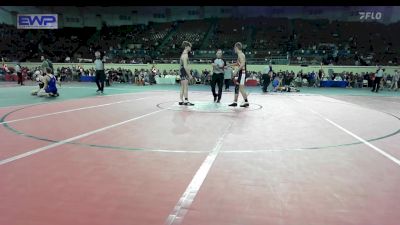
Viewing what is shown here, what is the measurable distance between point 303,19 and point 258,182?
35225 millimetres

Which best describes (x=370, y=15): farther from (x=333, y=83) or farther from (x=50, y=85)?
(x=50, y=85)

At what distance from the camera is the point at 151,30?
1437 inches

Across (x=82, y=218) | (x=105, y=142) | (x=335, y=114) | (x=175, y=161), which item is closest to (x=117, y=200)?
(x=82, y=218)

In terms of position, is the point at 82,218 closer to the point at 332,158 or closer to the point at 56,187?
the point at 56,187

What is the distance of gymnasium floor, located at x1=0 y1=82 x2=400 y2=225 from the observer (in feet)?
8.52

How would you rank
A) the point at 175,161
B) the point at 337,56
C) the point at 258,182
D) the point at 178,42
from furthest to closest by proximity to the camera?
1. the point at 178,42
2. the point at 337,56
3. the point at 175,161
4. the point at 258,182

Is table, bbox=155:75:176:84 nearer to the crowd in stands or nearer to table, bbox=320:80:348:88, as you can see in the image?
the crowd in stands

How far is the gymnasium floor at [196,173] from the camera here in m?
2.60

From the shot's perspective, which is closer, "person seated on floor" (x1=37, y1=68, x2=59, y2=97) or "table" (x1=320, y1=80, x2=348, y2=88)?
"person seated on floor" (x1=37, y1=68, x2=59, y2=97)

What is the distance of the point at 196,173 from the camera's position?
3521 millimetres

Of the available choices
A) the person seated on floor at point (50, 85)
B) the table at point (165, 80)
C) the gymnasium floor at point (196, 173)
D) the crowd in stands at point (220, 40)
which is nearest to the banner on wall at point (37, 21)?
the crowd in stands at point (220, 40)

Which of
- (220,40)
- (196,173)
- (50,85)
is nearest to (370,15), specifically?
(220,40)

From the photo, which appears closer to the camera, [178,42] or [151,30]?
[178,42]

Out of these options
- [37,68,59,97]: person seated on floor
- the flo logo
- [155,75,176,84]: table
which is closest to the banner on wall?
[155,75,176,84]: table
